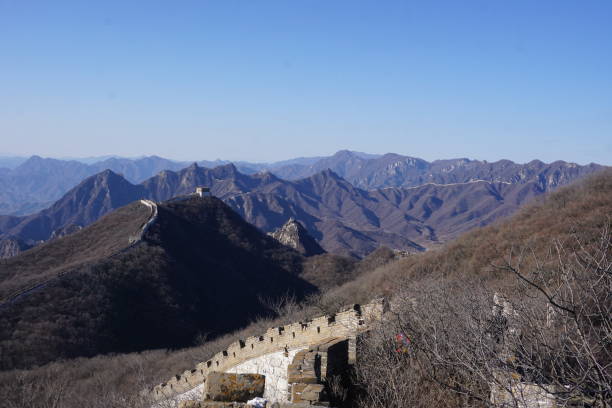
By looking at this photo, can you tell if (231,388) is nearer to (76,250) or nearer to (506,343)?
(506,343)

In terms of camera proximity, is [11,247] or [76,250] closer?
[76,250]

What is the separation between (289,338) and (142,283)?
37171 mm

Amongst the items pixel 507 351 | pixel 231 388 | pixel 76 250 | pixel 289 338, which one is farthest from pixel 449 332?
pixel 76 250

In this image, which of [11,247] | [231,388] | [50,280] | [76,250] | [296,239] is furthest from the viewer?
[11,247]

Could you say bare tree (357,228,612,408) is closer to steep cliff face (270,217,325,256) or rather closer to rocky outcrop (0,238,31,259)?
steep cliff face (270,217,325,256)

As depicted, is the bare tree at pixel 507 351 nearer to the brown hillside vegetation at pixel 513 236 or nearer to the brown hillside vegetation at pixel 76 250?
the brown hillside vegetation at pixel 513 236

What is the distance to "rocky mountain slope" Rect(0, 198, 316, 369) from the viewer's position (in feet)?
124

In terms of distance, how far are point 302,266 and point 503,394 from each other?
6823cm

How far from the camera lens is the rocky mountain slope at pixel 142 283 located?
124 feet

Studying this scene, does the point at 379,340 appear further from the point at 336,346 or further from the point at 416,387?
the point at 416,387

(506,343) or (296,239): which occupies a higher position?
(506,343)

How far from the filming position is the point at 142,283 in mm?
50781

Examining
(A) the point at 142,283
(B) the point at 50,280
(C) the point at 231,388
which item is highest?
(C) the point at 231,388

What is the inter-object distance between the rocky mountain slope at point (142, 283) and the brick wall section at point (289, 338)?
18.1 metres
